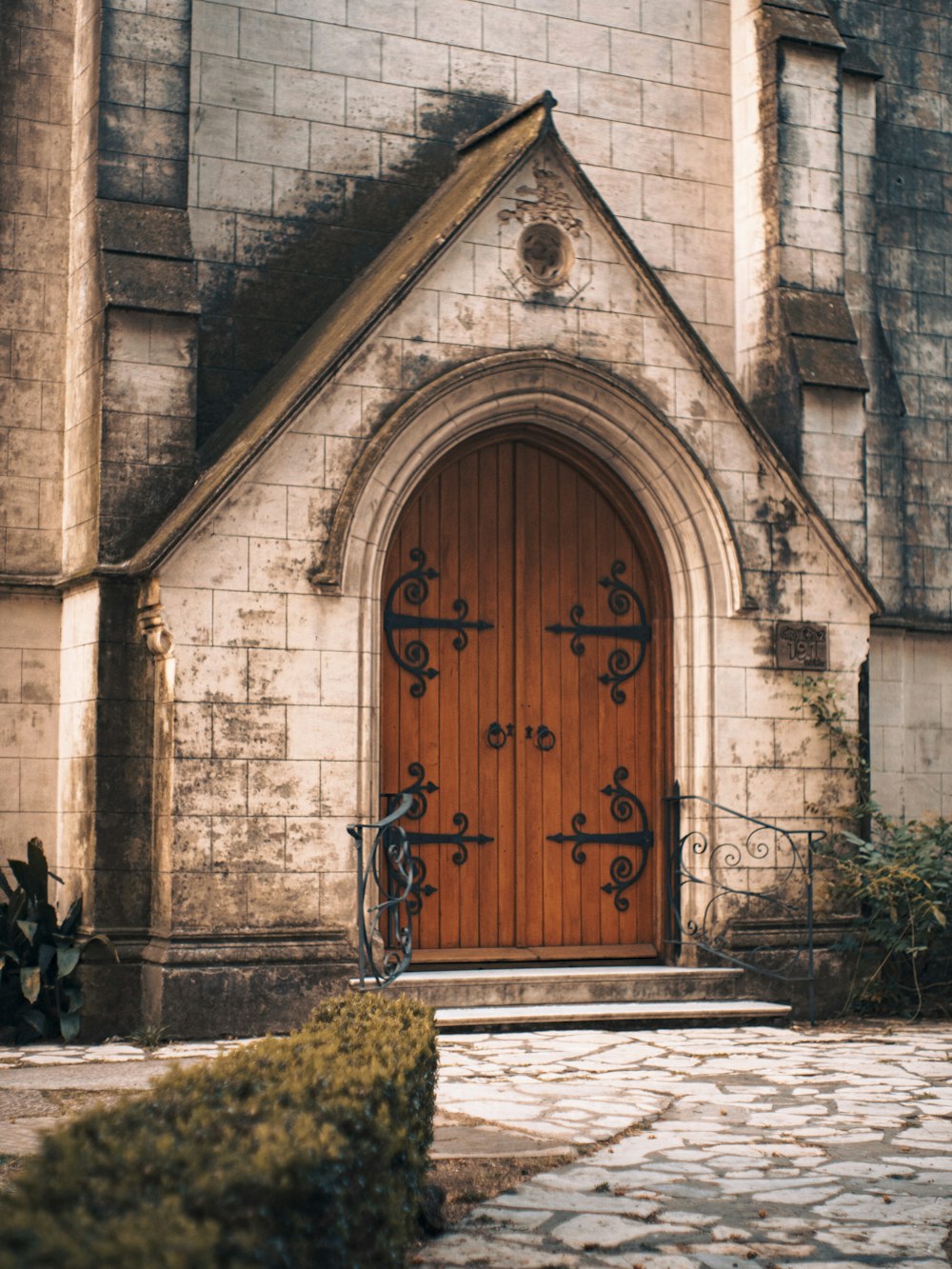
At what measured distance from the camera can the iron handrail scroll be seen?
8.41 meters

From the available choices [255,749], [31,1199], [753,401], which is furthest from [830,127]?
[31,1199]

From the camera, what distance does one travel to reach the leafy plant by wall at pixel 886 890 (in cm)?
973

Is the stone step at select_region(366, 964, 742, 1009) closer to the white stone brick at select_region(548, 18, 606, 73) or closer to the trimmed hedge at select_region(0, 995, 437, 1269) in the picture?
the trimmed hedge at select_region(0, 995, 437, 1269)

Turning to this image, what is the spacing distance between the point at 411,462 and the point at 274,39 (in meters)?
3.13

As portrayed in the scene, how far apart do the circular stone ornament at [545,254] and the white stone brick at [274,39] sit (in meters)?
2.10

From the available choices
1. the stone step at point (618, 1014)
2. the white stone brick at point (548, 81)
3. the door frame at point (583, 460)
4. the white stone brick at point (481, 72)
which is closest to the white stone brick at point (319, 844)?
the door frame at point (583, 460)

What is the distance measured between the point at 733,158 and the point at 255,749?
589 cm

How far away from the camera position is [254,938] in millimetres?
8578

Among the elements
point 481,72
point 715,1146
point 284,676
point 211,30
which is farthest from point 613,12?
point 715,1146

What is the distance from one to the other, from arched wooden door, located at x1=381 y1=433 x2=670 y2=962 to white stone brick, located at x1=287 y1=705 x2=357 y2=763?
0.71 m

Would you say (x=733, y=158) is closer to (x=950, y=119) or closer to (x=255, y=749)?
(x=950, y=119)

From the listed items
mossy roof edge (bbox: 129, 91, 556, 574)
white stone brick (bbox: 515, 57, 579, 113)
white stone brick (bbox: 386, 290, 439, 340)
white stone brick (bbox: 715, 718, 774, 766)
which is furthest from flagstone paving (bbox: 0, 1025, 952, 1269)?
white stone brick (bbox: 515, 57, 579, 113)

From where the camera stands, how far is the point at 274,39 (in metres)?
10.3

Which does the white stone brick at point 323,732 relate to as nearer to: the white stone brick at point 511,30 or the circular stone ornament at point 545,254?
the circular stone ornament at point 545,254
